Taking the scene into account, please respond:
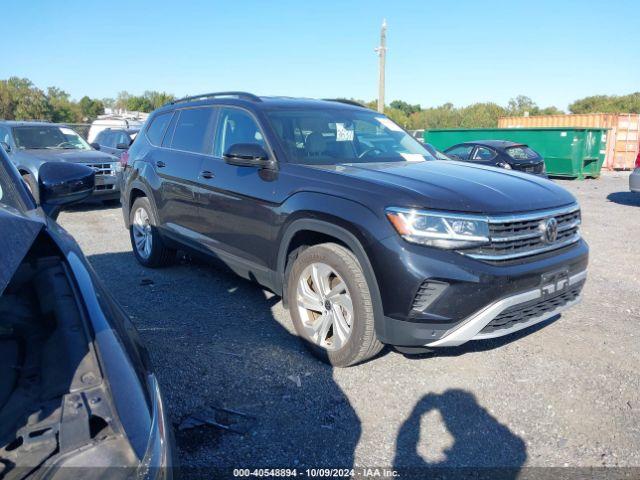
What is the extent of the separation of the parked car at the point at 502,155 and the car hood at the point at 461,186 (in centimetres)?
918

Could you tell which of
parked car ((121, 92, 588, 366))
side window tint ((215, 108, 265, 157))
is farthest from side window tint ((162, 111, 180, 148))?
side window tint ((215, 108, 265, 157))

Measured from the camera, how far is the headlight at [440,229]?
116 inches

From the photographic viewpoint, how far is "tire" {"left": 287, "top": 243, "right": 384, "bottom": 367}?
3.20 meters

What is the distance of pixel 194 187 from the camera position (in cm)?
465

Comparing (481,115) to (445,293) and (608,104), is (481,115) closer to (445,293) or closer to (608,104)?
(608,104)

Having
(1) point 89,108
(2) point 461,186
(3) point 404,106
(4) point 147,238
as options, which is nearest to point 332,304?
(2) point 461,186

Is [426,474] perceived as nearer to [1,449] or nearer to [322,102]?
[1,449]

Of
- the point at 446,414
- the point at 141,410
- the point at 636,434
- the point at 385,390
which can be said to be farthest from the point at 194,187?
the point at 636,434

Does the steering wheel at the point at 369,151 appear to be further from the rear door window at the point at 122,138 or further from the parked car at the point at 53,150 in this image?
the rear door window at the point at 122,138

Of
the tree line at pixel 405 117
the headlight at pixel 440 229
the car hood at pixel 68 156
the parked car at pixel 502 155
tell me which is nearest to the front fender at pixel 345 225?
the headlight at pixel 440 229

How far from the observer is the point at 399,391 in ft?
10.6

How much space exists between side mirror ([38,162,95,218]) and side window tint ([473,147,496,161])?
11.6 m

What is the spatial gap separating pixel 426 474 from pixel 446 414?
571 mm

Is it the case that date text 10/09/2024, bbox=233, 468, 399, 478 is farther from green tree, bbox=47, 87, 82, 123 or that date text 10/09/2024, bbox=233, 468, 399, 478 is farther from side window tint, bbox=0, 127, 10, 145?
green tree, bbox=47, 87, 82, 123
